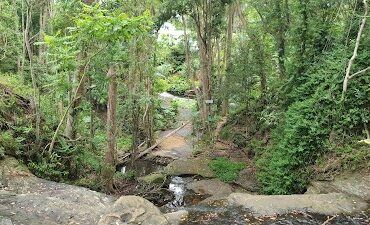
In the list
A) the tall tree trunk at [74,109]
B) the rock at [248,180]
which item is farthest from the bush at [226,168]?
the tall tree trunk at [74,109]

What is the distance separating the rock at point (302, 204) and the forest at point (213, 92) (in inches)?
48.8

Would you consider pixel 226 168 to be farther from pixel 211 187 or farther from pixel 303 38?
pixel 303 38

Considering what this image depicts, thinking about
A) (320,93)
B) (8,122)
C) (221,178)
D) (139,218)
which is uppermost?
(320,93)

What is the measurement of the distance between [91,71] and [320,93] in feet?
19.3

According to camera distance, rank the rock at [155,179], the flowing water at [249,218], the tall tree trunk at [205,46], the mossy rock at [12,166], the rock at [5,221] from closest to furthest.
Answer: the rock at [5,221] < the flowing water at [249,218] < the mossy rock at [12,166] < the rock at [155,179] < the tall tree trunk at [205,46]

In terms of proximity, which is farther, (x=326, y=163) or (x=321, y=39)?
(x=321, y=39)

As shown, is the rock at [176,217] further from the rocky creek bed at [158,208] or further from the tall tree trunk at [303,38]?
the tall tree trunk at [303,38]

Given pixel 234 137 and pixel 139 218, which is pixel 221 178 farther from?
pixel 139 218

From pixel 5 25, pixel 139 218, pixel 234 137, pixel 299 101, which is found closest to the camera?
pixel 139 218

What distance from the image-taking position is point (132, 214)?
6145mm

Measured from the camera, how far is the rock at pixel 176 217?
21.3 ft

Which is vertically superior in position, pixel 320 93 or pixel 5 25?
pixel 5 25

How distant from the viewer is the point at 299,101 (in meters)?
10.9

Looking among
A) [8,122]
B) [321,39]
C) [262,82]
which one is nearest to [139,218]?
[8,122]
